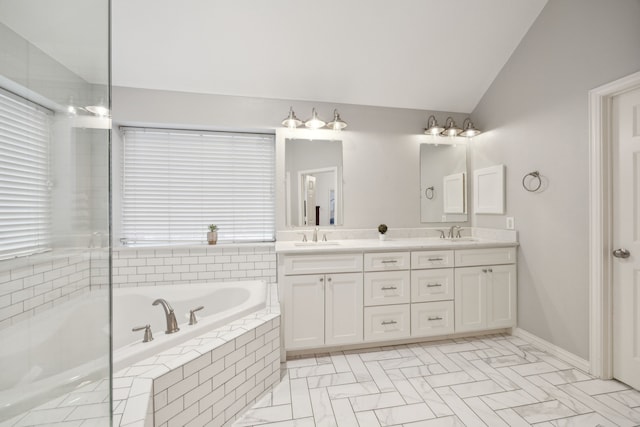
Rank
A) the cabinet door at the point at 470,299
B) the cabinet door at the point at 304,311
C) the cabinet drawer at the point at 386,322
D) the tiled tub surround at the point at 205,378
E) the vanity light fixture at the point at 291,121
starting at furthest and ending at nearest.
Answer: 1. the vanity light fixture at the point at 291,121
2. the cabinet door at the point at 470,299
3. the cabinet drawer at the point at 386,322
4. the cabinet door at the point at 304,311
5. the tiled tub surround at the point at 205,378

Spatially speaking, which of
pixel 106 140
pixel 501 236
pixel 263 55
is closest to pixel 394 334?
pixel 501 236

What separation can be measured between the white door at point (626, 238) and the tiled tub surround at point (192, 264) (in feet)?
8.49

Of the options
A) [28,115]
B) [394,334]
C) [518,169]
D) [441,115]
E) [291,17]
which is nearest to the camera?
[28,115]

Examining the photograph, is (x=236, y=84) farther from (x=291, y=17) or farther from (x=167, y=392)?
(x=167, y=392)

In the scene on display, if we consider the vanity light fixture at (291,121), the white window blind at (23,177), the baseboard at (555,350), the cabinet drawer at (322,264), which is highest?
the vanity light fixture at (291,121)

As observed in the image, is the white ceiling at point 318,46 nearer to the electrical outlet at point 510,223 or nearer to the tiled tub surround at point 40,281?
the electrical outlet at point 510,223

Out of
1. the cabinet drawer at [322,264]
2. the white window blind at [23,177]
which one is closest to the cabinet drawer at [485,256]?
the cabinet drawer at [322,264]

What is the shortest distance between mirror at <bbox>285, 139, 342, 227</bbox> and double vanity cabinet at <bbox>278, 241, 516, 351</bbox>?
633 mm

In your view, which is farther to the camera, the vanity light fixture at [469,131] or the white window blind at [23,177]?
the vanity light fixture at [469,131]

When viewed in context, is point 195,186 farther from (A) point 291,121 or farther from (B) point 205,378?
(B) point 205,378

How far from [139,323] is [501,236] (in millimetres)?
3353

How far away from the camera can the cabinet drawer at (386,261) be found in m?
2.16

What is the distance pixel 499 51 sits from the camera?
246 centimetres

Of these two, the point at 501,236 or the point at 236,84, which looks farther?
the point at 501,236
